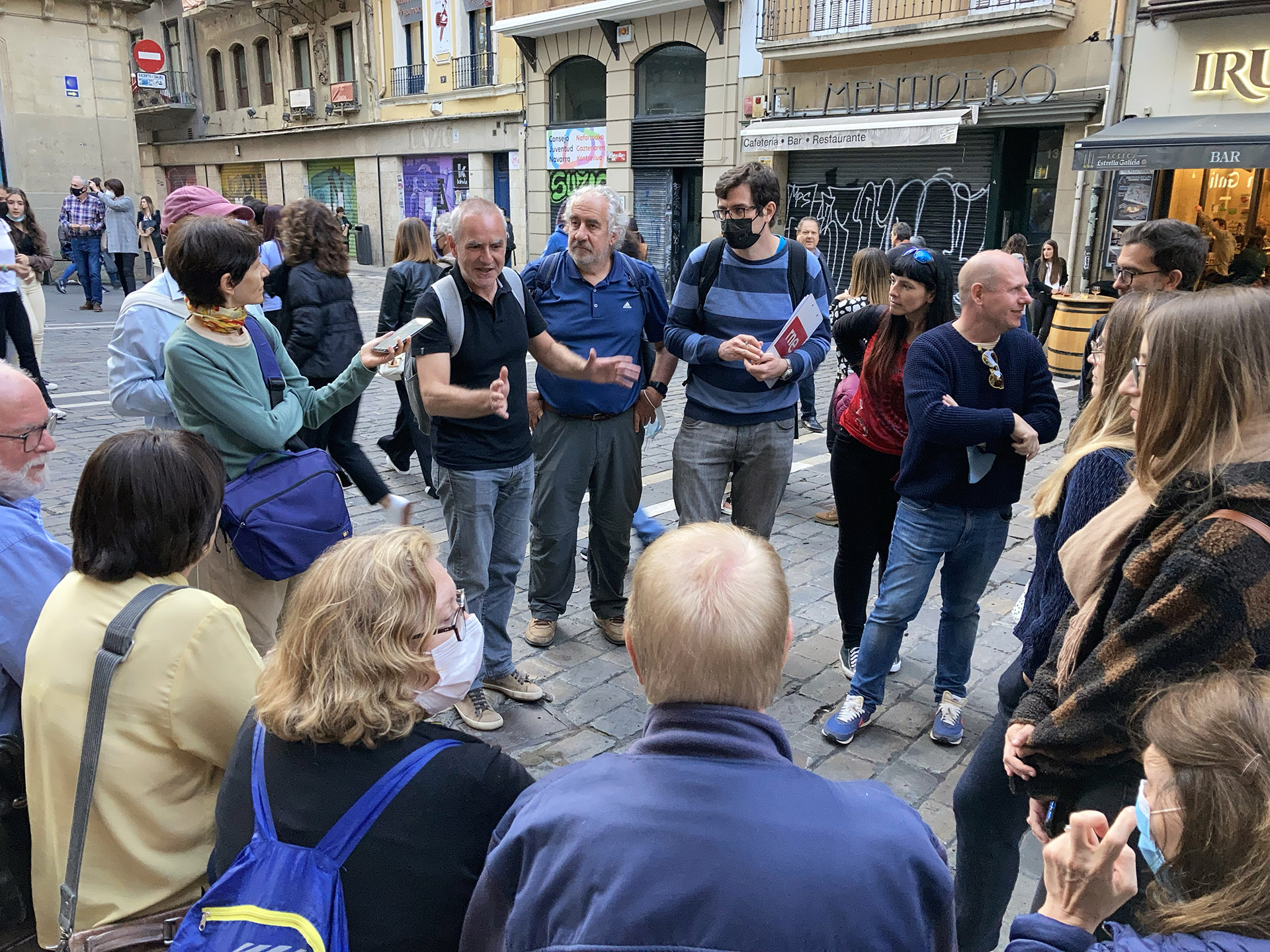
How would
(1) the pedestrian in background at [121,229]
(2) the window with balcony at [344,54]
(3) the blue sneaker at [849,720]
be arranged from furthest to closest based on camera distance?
(2) the window with balcony at [344,54] → (1) the pedestrian in background at [121,229] → (3) the blue sneaker at [849,720]

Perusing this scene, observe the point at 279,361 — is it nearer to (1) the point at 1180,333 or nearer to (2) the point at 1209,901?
(1) the point at 1180,333

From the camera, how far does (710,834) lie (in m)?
1.12

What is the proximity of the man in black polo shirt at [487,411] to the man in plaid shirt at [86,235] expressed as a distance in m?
14.9

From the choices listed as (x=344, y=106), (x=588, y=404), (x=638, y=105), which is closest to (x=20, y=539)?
(x=588, y=404)

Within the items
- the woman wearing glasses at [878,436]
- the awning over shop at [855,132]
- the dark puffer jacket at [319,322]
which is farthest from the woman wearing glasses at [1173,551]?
the awning over shop at [855,132]

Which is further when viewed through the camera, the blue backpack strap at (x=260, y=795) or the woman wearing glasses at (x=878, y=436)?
the woman wearing glasses at (x=878, y=436)

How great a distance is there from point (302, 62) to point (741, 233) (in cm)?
2946

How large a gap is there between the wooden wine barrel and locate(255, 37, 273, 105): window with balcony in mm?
27496

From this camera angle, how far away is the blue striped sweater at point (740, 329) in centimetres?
393

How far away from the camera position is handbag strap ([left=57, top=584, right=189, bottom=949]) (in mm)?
1726

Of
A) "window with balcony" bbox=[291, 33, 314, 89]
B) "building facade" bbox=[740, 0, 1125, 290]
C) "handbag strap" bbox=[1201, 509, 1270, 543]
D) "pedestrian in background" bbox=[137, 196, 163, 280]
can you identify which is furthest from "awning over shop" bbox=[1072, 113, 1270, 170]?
"window with balcony" bbox=[291, 33, 314, 89]

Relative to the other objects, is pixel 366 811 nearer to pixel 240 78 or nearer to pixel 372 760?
pixel 372 760

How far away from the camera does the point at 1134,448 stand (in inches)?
73.4

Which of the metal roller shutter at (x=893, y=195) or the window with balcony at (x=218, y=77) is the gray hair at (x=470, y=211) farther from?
the window with balcony at (x=218, y=77)
